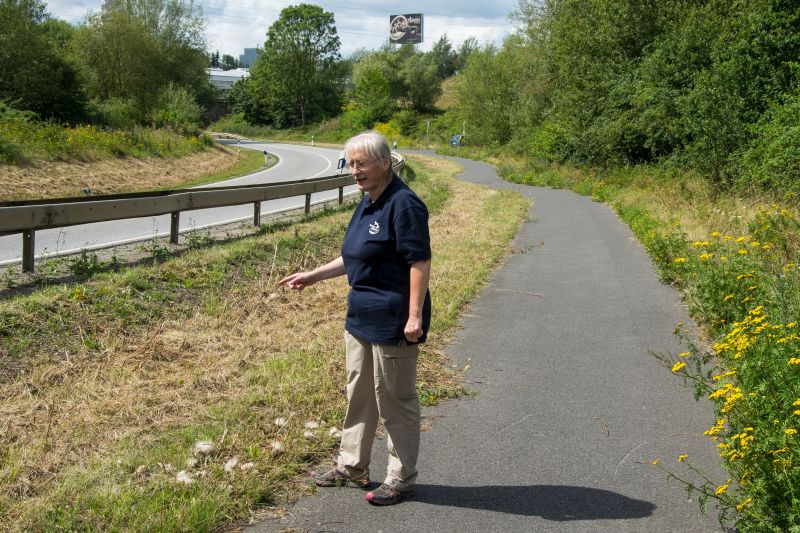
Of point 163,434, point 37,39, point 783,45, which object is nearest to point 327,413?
point 163,434

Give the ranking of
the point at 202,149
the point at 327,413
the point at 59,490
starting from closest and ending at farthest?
the point at 59,490
the point at 327,413
the point at 202,149

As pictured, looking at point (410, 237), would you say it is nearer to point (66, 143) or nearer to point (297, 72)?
point (66, 143)

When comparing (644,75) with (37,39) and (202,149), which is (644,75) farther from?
(37,39)

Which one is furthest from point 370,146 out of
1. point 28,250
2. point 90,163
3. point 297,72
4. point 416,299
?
point 297,72

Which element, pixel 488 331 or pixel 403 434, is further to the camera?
pixel 488 331

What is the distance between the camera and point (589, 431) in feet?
18.0

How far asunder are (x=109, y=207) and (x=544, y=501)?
7.45 metres

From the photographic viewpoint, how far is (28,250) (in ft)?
28.9

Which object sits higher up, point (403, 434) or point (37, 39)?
point (37, 39)

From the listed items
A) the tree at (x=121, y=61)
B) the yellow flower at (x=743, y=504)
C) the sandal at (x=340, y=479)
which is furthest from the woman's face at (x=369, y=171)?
the tree at (x=121, y=61)

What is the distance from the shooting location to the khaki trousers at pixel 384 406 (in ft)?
14.2

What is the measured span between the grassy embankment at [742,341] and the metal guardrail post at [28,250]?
6.59 metres

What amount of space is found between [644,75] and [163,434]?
86.9ft

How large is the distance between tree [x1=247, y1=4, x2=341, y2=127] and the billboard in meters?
37.0
